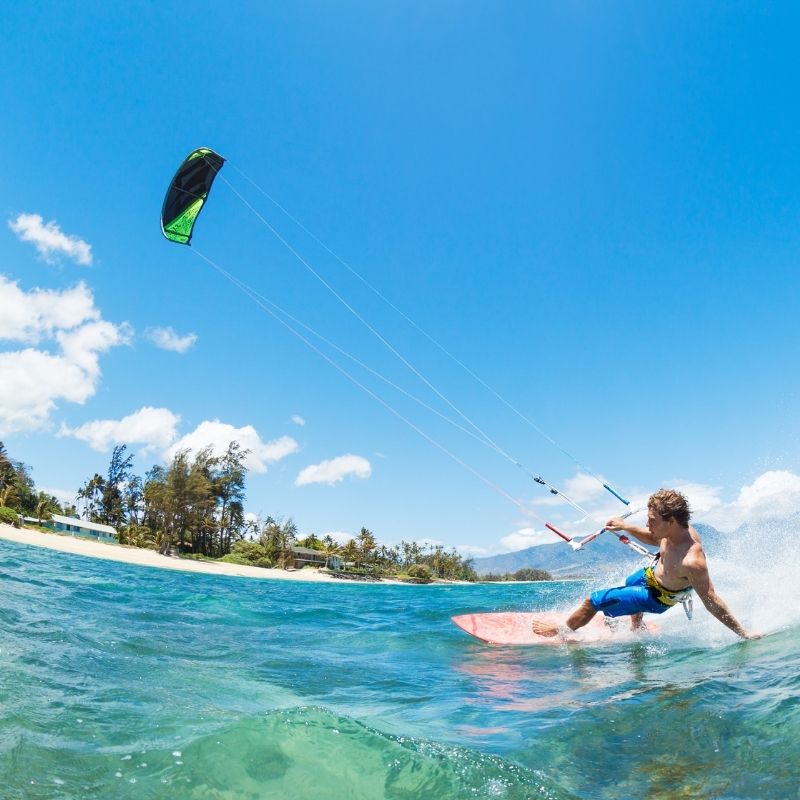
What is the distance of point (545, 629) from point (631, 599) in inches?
84.2

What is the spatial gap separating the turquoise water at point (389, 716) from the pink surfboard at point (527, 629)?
0.61m

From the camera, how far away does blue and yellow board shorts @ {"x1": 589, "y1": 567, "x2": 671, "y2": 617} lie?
7.18 metres

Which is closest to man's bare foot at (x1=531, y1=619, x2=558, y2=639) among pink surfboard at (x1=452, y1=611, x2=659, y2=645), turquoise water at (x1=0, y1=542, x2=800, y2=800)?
pink surfboard at (x1=452, y1=611, x2=659, y2=645)

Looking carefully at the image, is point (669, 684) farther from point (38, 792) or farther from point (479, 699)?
point (38, 792)

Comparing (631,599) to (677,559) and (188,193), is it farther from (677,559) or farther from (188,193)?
(188,193)

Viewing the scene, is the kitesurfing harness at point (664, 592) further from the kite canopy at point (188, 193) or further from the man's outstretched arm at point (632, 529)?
the kite canopy at point (188, 193)

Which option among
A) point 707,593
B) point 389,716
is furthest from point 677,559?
point 389,716

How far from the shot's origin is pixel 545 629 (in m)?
8.95

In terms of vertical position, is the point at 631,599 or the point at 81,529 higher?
the point at 631,599

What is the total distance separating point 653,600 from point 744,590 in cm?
405

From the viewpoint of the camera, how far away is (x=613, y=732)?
3986mm

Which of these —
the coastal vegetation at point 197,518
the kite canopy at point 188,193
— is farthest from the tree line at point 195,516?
the kite canopy at point 188,193

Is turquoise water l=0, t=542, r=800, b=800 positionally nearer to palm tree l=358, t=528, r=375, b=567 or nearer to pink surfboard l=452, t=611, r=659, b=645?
pink surfboard l=452, t=611, r=659, b=645

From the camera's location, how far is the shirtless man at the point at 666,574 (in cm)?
642
